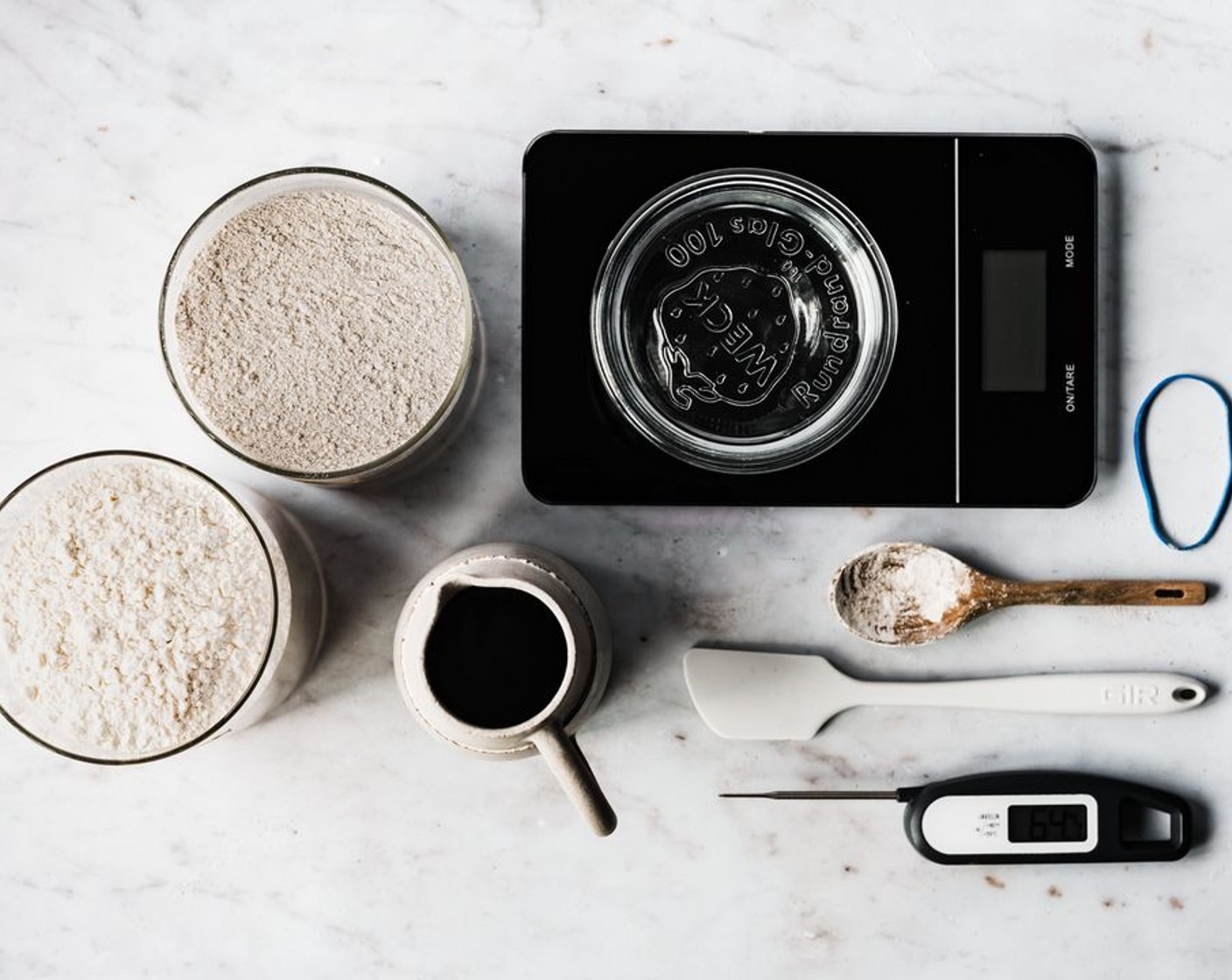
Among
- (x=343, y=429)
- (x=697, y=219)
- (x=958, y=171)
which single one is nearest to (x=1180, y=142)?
(x=958, y=171)

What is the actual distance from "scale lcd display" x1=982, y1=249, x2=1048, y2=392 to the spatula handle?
0.20m

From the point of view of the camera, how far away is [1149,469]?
2.55ft

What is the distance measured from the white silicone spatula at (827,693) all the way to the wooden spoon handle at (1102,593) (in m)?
0.05

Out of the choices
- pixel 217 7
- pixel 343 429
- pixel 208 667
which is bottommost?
pixel 208 667

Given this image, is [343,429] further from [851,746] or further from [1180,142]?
[1180,142]

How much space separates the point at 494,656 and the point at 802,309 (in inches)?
12.1

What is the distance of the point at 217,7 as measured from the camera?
2.52 ft

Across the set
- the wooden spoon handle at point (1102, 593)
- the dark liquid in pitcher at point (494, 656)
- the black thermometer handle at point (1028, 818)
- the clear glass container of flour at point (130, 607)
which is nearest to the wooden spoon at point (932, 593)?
the wooden spoon handle at point (1102, 593)

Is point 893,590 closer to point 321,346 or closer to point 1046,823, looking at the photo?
point 1046,823

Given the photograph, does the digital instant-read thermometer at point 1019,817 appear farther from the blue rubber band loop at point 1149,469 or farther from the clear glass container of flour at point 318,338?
the clear glass container of flour at point 318,338

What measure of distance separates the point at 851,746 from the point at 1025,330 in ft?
0.99

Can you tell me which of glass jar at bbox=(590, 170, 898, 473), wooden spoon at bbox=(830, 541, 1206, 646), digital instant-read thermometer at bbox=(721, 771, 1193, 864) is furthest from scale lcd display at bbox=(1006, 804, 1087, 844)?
glass jar at bbox=(590, 170, 898, 473)

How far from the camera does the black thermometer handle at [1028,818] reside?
2.49ft

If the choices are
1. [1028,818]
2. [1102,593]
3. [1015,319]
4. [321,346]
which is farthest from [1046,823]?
[321,346]
